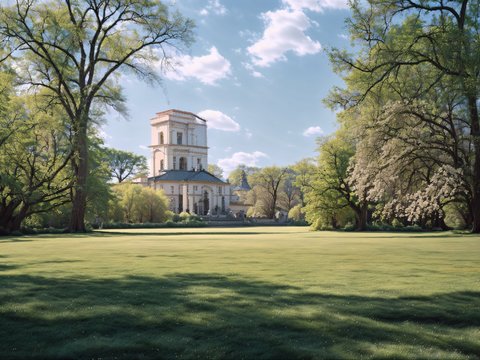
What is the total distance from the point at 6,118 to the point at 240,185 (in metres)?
107

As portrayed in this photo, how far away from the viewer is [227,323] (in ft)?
18.0

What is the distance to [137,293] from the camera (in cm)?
703

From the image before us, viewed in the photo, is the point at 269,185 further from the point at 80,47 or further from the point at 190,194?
the point at 80,47

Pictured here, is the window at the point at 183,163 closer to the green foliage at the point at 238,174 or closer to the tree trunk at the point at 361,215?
the green foliage at the point at 238,174

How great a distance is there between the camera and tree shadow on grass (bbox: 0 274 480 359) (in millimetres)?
4812

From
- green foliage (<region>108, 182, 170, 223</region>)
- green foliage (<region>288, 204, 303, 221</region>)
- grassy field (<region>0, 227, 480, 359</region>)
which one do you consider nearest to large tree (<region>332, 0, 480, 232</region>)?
grassy field (<region>0, 227, 480, 359</region>)

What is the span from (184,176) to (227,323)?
302ft

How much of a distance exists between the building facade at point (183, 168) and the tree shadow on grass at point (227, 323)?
280ft

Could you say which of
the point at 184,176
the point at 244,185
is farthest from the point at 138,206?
the point at 244,185

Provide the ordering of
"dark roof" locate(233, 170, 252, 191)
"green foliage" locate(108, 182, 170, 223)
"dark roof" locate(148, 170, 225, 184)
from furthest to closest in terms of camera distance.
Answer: "dark roof" locate(233, 170, 252, 191)
"dark roof" locate(148, 170, 225, 184)
"green foliage" locate(108, 182, 170, 223)

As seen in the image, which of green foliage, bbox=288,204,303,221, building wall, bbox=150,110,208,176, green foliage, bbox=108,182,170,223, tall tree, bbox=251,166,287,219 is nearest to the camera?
green foliage, bbox=108,182,170,223

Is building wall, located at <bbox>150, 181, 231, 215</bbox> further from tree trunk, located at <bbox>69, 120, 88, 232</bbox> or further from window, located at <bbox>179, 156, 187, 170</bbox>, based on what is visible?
tree trunk, located at <bbox>69, 120, 88, 232</bbox>

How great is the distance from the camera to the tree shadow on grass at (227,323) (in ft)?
15.8

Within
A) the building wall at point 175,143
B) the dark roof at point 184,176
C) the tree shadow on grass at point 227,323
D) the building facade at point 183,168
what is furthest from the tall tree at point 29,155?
the building wall at point 175,143
